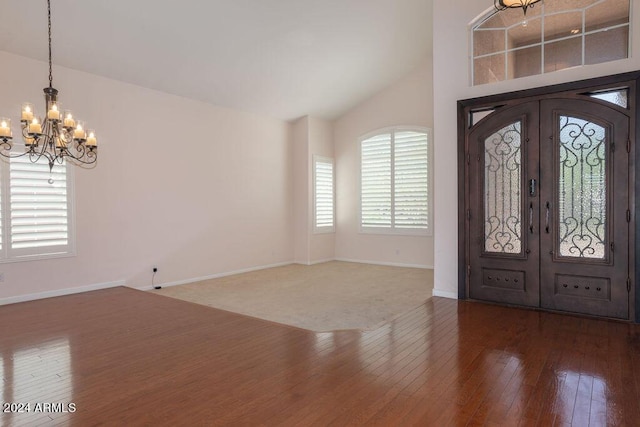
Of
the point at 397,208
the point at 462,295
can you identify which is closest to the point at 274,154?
the point at 397,208

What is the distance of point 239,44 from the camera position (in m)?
5.66

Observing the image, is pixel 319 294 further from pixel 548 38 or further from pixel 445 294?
pixel 548 38

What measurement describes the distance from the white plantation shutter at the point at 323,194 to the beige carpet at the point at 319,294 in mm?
1239

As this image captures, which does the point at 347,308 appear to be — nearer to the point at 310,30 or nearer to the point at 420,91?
the point at 310,30

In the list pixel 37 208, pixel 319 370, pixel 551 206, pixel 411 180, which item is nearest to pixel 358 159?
pixel 411 180

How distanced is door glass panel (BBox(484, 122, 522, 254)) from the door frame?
235mm

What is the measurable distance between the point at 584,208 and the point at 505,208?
754 millimetres

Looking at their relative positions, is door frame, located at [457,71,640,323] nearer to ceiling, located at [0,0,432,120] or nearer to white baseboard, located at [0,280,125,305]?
ceiling, located at [0,0,432,120]

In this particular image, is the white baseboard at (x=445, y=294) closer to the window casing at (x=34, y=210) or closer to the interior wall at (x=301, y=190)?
the interior wall at (x=301, y=190)

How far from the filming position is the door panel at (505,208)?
4375 mm

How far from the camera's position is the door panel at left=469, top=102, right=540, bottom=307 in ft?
14.4

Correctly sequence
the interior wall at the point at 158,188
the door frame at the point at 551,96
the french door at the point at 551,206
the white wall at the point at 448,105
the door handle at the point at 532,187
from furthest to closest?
1. the interior wall at the point at 158,188
2. the white wall at the point at 448,105
3. the door handle at the point at 532,187
4. the french door at the point at 551,206
5. the door frame at the point at 551,96

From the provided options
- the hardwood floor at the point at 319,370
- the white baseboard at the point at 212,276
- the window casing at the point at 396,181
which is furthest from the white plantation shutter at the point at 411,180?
the hardwood floor at the point at 319,370

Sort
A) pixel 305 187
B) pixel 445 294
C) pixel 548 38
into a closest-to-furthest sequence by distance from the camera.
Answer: pixel 548 38 → pixel 445 294 → pixel 305 187
